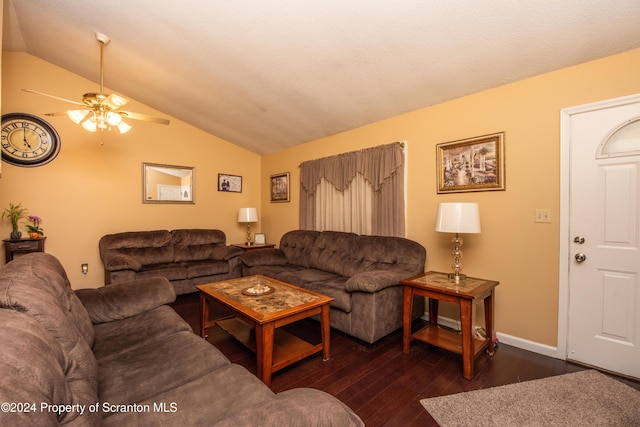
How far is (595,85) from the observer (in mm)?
2104

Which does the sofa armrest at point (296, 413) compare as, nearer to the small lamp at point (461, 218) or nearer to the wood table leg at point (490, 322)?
the small lamp at point (461, 218)

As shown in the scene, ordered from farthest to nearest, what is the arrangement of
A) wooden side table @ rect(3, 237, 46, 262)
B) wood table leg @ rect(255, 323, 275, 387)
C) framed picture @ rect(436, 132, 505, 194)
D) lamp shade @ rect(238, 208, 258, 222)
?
lamp shade @ rect(238, 208, 258, 222) < wooden side table @ rect(3, 237, 46, 262) < framed picture @ rect(436, 132, 505, 194) < wood table leg @ rect(255, 323, 275, 387)

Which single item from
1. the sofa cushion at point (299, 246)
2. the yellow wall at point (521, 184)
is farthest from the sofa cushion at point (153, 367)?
the yellow wall at point (521, 184)

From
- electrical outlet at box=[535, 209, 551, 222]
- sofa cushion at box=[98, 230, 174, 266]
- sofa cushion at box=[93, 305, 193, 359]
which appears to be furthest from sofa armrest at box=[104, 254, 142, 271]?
electrical outlet at box=[535, 209, 551, 222]

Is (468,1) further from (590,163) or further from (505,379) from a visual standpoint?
(505,379)

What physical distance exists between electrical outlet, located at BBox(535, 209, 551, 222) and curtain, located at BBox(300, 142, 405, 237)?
1237 millimetres

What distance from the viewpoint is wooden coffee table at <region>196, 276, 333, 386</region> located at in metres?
1.90

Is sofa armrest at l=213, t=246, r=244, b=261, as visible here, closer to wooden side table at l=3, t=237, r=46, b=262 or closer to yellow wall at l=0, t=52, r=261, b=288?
yellow wall at l=0, t=52, r=261, b=288

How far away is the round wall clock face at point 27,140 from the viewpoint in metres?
3.38

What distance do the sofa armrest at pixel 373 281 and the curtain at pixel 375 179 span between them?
779mm

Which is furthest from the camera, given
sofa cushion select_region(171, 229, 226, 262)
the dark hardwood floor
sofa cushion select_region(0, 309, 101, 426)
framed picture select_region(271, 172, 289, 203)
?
framed picture select_region(271, 172, 289, 203)

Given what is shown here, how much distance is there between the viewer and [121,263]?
3383 millimetres

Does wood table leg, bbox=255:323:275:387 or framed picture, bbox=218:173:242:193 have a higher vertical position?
framed picture, bbox=218:173:242:193

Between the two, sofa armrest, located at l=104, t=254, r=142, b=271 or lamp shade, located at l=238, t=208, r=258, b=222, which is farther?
lamp shade, located at l=238, t=208, r=258, b=222
